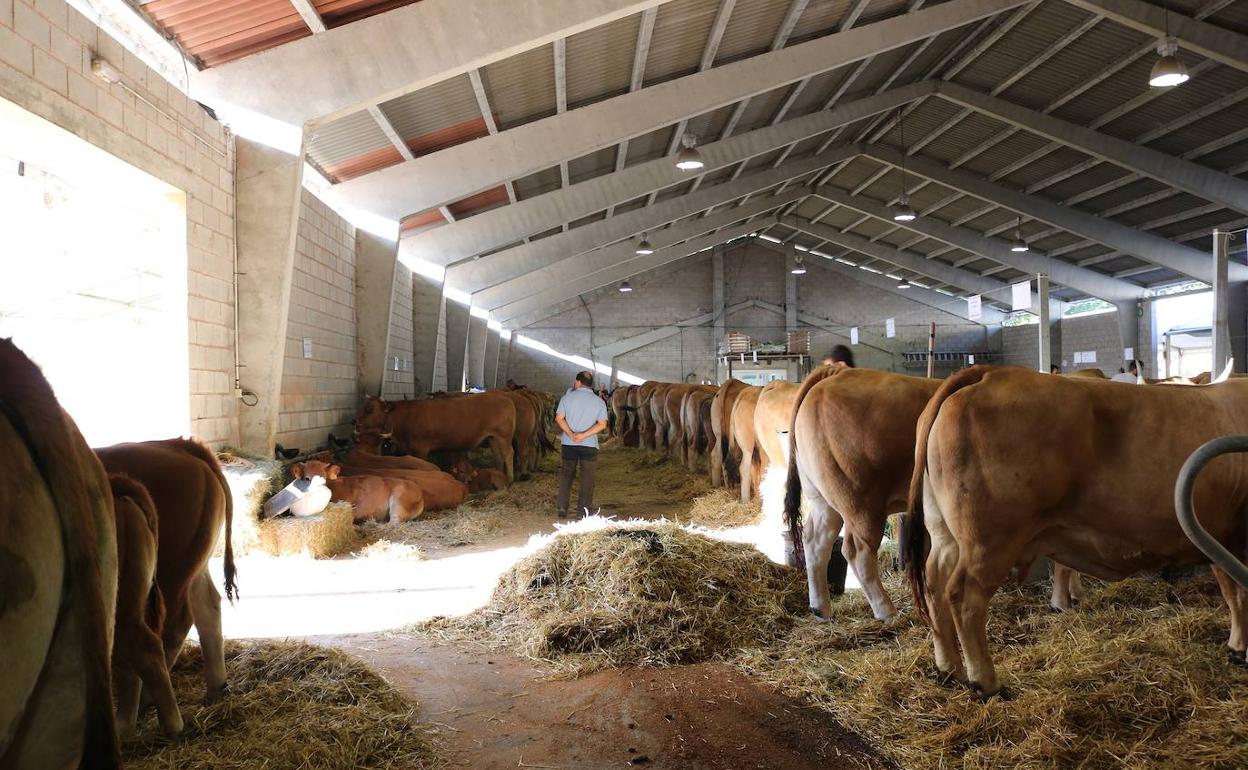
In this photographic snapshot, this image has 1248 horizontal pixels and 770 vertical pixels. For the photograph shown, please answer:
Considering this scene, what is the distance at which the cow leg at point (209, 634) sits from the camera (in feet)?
12.2

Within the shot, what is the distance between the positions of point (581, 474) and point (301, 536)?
12.0ft

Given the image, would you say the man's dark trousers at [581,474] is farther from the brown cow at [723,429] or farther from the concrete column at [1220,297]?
the concrete column at [1220,297]

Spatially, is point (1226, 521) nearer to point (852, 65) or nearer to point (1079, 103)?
point (852, 65)

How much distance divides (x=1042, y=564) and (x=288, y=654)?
4.95 meters

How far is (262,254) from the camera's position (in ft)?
26.8

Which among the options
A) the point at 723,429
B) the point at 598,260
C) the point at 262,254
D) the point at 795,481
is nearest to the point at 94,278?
the point at 262,254

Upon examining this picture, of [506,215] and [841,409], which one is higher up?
[506,215]

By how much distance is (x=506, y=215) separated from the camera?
49.9 feet

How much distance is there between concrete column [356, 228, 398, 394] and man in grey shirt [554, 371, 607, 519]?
15.0 ft

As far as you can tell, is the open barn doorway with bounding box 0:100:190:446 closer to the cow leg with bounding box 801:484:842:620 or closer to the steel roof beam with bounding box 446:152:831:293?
the cow leg with bounding box 801:484:842:620

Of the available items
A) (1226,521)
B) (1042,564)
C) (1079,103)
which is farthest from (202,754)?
(1079,103)

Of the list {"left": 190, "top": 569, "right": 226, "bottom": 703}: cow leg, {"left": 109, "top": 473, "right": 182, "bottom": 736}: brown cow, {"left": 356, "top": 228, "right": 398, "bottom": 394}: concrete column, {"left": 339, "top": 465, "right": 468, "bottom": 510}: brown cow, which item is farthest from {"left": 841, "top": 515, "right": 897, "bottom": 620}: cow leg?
{"left": 356, "top": 228, "right": 398, "bottom": 394}: concrete column

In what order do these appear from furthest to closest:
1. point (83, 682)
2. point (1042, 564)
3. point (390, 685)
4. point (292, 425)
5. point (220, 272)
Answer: point (292, 425) < point (220, 272) < point (1042, 564) < point (390, 685) < point (83, 682)

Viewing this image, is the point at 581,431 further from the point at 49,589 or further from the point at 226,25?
the point at 49,589
